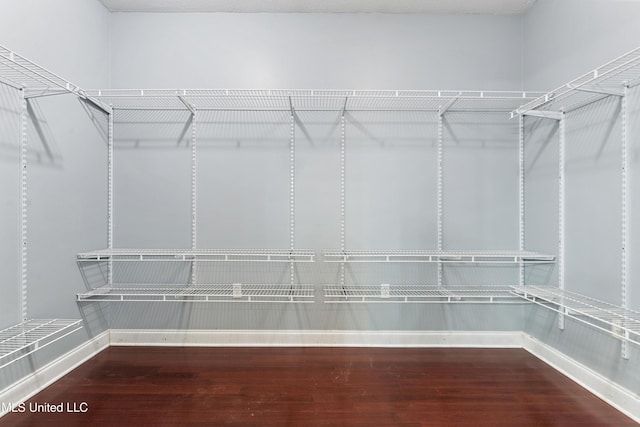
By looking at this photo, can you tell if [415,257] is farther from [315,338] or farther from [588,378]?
[588,378]

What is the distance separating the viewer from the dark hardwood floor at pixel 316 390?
1449 mm

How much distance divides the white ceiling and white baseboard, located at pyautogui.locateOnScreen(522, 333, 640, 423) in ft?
7.44

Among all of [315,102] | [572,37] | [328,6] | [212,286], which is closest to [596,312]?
[572,37]

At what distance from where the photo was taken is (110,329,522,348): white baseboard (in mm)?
2176

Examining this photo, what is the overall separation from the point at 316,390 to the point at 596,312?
142 centimetres

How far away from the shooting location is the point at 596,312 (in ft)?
4.84

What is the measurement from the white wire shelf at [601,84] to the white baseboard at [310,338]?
1554mm

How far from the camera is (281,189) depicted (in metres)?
2.19

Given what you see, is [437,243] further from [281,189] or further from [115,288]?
[115,288]

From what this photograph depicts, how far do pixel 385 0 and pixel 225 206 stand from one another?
175 cm

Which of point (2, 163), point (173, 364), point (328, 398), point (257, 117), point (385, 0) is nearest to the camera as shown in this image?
point (2, 163)

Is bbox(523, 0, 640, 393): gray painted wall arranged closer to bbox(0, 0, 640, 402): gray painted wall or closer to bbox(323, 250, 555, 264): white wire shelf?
bbox(0, 0, 640, 402): gray painted wall

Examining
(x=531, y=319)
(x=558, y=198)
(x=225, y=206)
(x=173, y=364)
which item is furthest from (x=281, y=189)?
(x=531, y=319)

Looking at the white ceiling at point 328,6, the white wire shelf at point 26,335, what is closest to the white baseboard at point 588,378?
the white ceiling at point 328,6
